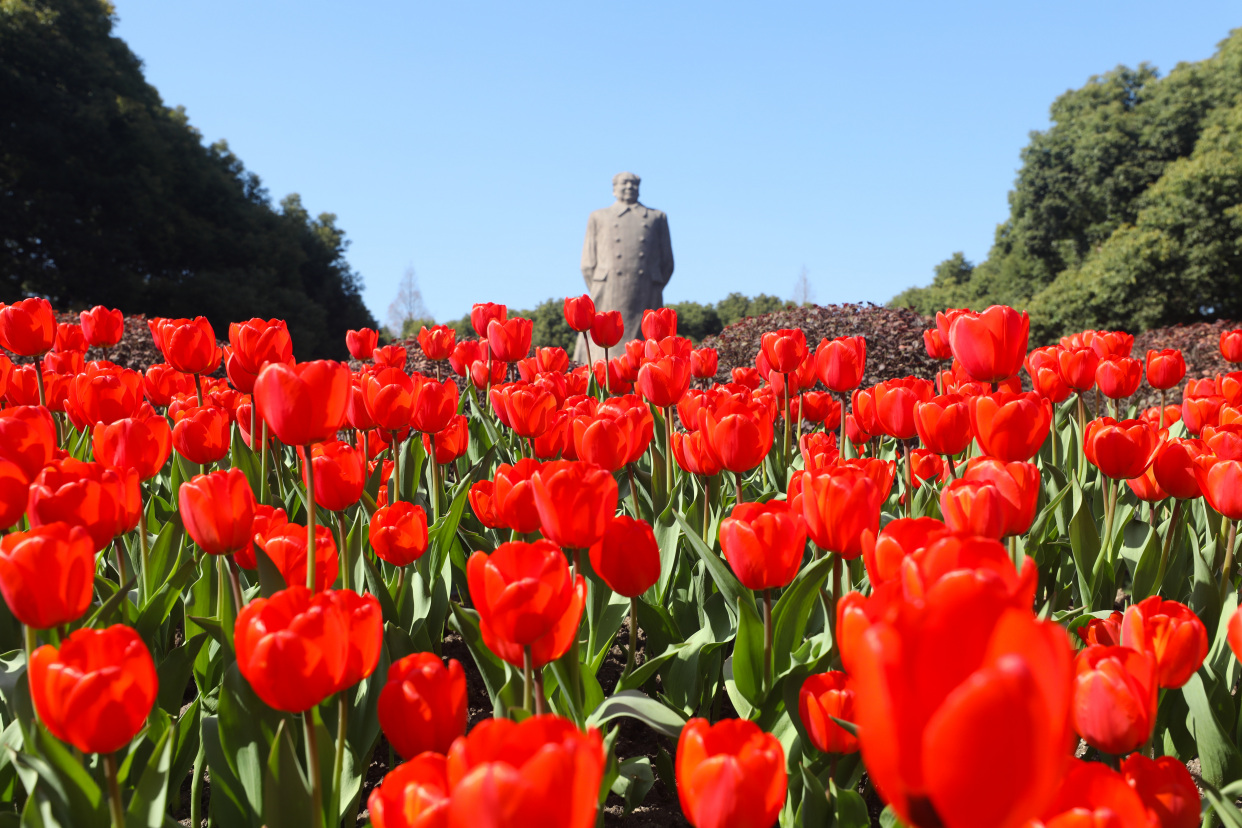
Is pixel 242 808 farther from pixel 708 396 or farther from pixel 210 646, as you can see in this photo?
pixel 708 396

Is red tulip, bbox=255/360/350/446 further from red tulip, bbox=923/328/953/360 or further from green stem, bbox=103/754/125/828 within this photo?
red tulip, bbox=923/328/953/360

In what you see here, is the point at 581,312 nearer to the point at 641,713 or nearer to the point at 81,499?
the point at 81,499

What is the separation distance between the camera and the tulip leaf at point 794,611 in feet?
5.49

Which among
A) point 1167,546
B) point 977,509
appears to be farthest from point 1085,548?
point 977,509

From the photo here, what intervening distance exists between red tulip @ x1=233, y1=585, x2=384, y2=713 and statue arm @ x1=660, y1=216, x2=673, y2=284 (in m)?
12.3

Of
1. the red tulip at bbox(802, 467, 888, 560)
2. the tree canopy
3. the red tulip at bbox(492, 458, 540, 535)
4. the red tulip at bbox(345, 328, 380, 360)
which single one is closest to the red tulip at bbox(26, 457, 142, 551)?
the red tulip at bbox(492, 458, 540, 535)

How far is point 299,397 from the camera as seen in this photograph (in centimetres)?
153

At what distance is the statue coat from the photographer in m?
12.7

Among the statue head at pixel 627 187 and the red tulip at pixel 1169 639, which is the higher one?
the statue head at pixel 627 187

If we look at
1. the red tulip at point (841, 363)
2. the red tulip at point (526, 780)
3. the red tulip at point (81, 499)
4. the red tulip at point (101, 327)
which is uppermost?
the red tulip at point (101, 327)

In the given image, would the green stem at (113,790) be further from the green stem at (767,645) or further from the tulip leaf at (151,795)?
the green stem at (767,645)

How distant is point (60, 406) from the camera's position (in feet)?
10.5

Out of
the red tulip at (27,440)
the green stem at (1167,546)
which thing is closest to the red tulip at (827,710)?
the green stem at (1167,546)

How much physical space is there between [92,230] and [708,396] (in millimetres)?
26933
